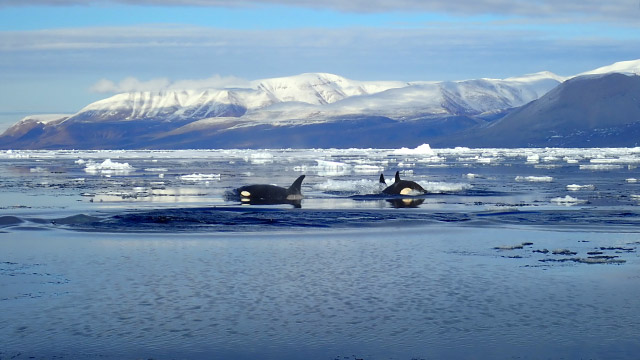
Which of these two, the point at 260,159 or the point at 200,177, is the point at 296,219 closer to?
the point at 200,177

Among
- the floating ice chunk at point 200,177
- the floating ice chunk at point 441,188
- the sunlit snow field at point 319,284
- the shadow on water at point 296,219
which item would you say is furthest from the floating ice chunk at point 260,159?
the sunlit snow field at point 319,284

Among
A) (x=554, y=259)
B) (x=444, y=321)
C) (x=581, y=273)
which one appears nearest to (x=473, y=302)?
(x=444, y=321)

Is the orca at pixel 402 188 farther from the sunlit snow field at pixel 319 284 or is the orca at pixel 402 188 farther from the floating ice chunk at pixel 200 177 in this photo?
the floating ice chunk at pixel 200 177

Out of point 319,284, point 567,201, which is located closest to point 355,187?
point 567,201

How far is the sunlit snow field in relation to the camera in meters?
10.6

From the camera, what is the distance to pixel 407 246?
18562 millimetres

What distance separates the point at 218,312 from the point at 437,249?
22.9 feet

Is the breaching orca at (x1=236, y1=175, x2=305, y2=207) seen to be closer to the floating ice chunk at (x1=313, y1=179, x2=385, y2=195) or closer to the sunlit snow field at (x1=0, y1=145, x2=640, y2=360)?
the floating ice chunk at (x1=313, y1=179, x2=385, y2=195)

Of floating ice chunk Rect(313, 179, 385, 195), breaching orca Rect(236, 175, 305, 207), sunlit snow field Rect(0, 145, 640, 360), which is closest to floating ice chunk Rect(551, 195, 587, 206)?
sunlit snow field Rect(0, 145, 640, 360)

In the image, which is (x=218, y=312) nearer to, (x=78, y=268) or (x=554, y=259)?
(x=78, y=268)

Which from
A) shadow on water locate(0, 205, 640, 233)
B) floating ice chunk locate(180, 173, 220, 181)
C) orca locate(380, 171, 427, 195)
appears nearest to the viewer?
shadow on water locate(0, 205, 640, 233)

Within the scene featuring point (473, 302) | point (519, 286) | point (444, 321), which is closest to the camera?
point (444, 321)

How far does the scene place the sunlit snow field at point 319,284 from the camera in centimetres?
1062

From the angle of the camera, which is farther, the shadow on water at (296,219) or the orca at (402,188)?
the orca at (402,188)
